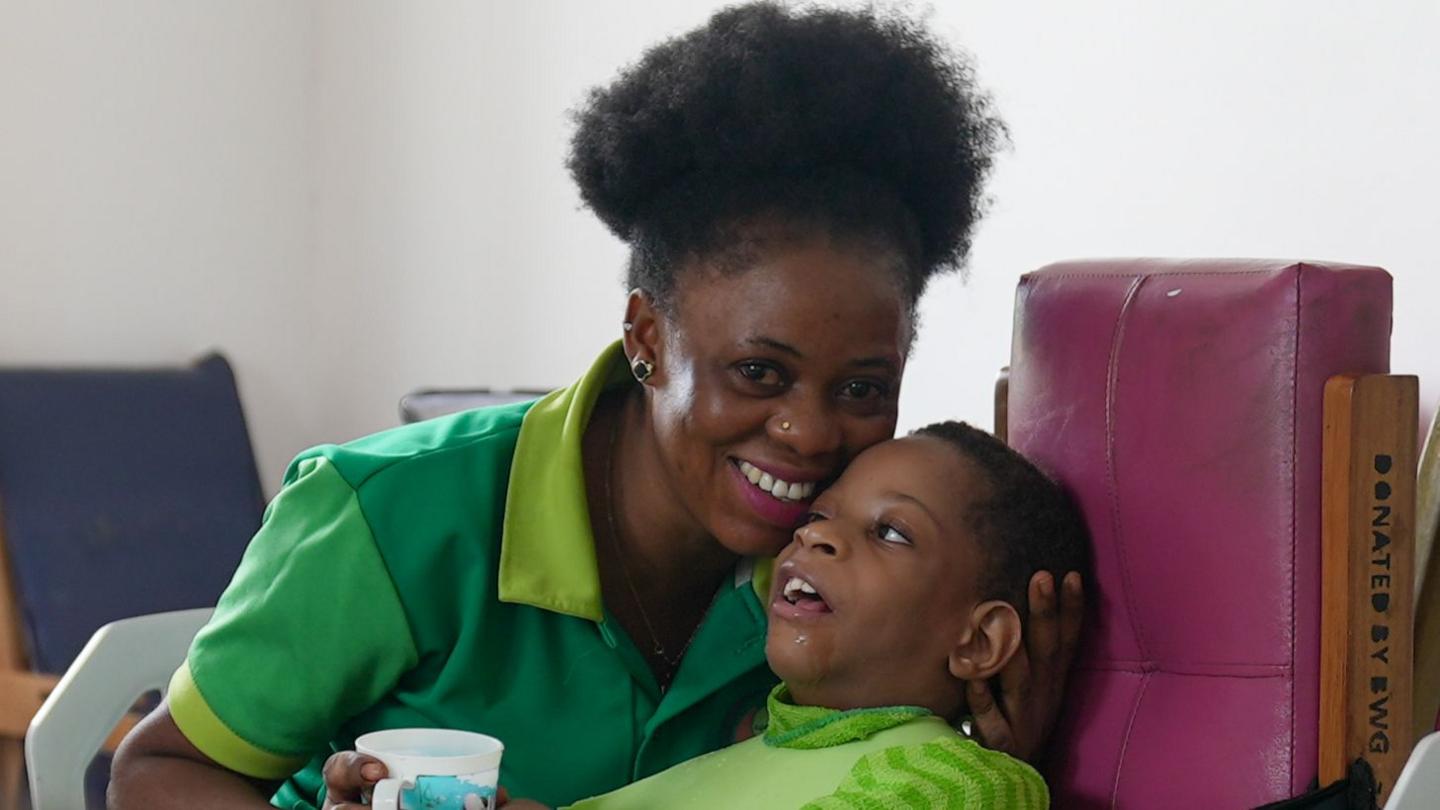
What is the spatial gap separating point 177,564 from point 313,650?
193 cm

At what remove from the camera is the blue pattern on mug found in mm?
1179

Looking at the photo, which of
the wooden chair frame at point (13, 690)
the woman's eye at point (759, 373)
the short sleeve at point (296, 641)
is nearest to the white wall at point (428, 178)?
the wooden chair frame at point (13, 690)

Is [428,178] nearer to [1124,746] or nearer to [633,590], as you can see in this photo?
[633,590]

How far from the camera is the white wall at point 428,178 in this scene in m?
2.29

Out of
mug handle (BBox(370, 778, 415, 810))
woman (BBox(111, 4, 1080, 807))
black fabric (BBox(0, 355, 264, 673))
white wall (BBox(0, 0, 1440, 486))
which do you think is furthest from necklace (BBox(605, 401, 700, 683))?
black fabric (BBox(0, 355, 264, 673))

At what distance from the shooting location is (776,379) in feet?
4.78

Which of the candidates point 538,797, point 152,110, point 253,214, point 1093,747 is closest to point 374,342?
point 253,214

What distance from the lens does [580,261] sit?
327 cm

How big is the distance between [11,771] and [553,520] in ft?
6.42

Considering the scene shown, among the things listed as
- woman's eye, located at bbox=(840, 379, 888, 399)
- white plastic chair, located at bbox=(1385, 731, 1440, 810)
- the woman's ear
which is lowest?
white plastic chair, located at bbox=(1385, 731, 1440, 810)

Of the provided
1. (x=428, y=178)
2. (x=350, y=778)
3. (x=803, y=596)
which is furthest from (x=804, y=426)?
(x=428, y=178)

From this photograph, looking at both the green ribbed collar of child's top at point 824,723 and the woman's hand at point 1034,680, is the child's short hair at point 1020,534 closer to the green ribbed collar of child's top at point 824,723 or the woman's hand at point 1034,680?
the woman's hand at point 1034,680

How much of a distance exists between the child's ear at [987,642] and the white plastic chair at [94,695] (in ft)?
3.58

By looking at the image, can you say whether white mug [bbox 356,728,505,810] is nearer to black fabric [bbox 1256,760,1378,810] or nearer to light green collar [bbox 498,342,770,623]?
light green collar [bbox 498,342,770,623]
